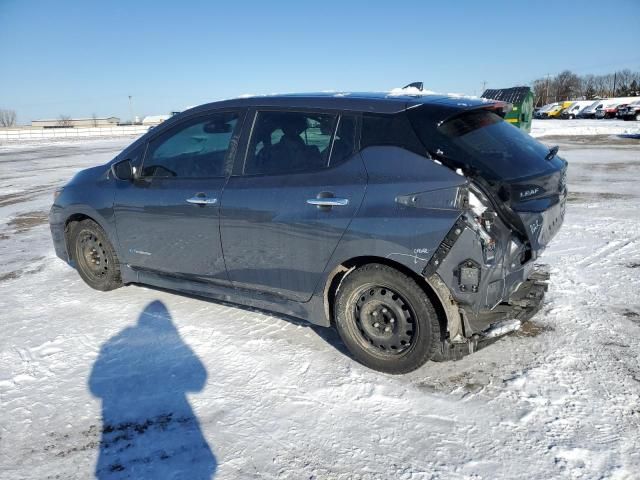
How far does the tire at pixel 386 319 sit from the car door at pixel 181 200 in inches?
44.3

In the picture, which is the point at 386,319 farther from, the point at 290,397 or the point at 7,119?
the point at 7,119

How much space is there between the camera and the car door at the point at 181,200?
395 centimetres

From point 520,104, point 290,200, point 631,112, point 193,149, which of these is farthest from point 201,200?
point 631,112

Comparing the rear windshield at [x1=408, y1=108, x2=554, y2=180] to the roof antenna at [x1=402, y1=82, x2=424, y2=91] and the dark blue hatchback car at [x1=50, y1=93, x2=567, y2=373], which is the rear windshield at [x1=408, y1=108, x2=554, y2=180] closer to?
the dark blue hatchback car at [x1=50, y1=93, x2=567, y2=373]

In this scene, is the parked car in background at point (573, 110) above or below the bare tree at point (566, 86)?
below

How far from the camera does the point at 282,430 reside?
2.83 m

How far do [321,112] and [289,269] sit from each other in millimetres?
1137

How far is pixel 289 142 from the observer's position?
3.68 meters

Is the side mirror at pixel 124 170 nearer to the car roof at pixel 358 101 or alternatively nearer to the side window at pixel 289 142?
the car roof at pixel 358 101

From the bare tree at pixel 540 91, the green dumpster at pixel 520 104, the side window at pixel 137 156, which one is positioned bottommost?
the side window at pixel 137 156

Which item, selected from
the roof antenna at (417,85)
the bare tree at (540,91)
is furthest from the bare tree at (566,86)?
the roof antenna at (417,85)

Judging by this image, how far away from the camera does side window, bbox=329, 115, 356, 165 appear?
3377 mm

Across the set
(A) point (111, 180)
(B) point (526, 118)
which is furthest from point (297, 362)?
(B) point (526, 118)

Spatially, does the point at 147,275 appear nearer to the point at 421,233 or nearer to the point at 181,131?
the point at 181,131
